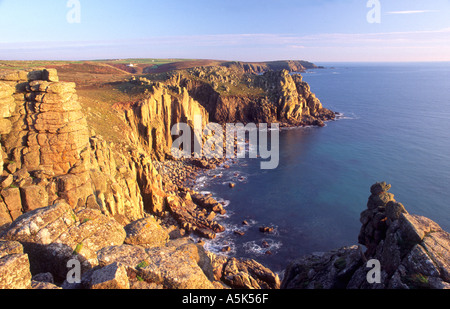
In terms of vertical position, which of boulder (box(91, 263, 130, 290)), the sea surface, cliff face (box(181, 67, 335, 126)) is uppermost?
cliff face (box(181, 67, 335, 126))

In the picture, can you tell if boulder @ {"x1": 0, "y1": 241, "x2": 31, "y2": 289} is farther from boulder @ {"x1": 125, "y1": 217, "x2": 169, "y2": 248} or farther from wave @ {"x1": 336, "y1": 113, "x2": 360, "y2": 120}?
wave @ {"x1": 336, "y1": 113, "x2": 360, "y2": 120}

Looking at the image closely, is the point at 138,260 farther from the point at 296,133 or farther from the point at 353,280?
the point at 296,133

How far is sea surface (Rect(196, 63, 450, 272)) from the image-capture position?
137 feet

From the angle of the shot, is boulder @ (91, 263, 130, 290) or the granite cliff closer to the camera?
boulder @ (91, 263, 130, 290)

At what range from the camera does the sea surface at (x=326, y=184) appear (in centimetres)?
4188

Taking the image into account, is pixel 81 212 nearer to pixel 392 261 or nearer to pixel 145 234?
pixel 145 234

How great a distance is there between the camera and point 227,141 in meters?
88.1

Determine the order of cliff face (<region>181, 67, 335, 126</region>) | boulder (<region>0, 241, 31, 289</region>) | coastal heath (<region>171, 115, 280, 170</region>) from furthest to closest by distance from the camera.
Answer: cliff face (<region>181, 67, 335, 126</region>) < coastal heath (<region>171, 115, 280, 170</region>) < boulder (<region>0, 241, 31, 289</region>)

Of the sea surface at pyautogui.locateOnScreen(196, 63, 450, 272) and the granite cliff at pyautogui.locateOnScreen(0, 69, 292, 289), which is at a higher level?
the granite cliff at pyautogui.locateOnScreen(0, 69, 292, 289)

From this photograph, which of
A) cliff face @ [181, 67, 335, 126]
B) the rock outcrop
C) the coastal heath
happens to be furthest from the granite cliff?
cliff face @ [181, 67, 335, 126]

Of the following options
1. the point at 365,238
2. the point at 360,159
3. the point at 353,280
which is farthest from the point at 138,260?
the point at 360,159

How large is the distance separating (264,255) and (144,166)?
77.3 feet

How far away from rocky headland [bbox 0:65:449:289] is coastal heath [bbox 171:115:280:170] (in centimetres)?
2127
